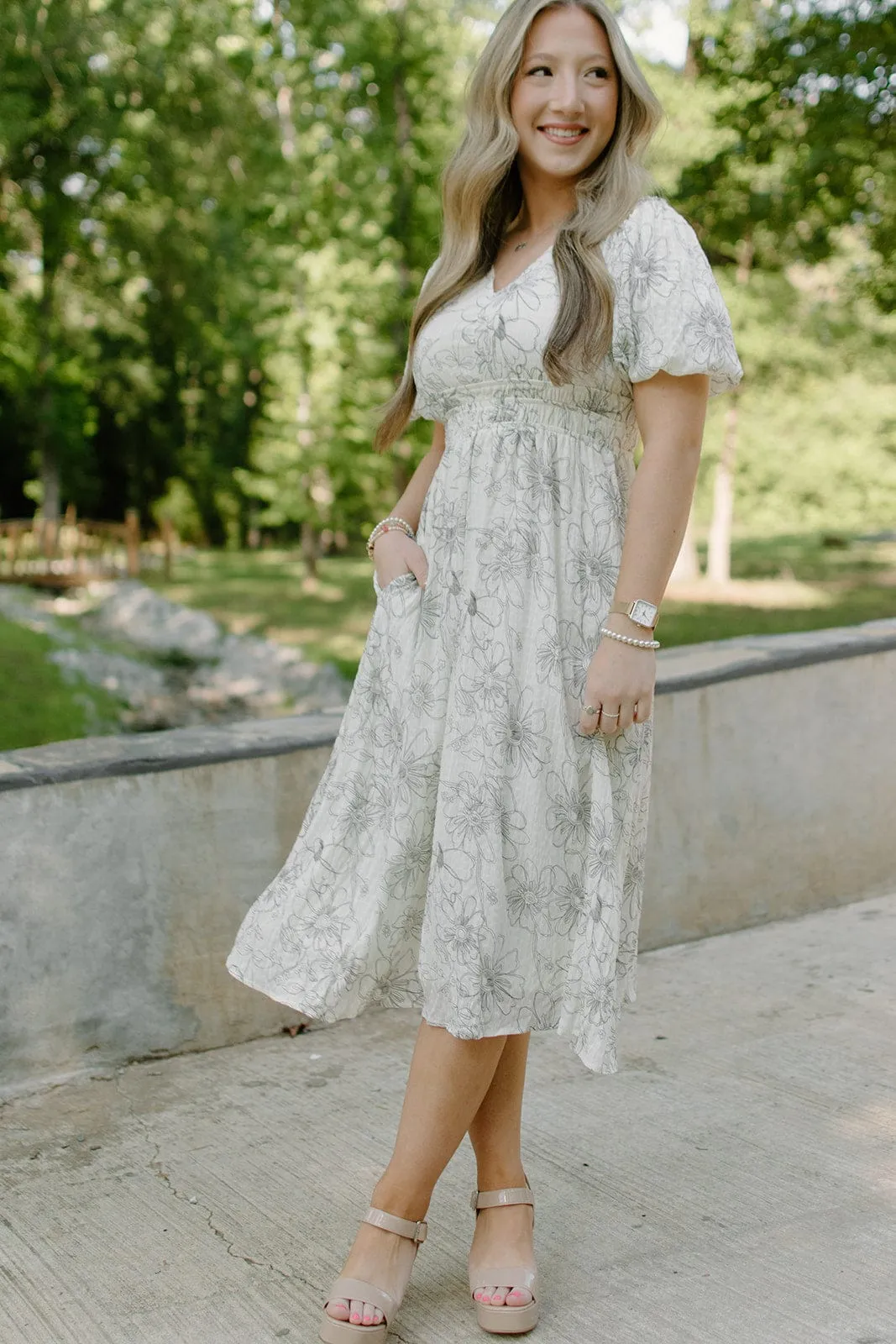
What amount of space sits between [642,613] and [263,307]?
1278cm

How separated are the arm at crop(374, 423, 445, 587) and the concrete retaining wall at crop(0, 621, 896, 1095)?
0.89 meters

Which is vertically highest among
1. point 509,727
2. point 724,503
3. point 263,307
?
point 263,307

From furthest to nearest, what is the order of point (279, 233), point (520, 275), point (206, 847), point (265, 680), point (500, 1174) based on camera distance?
point (265, 680)
point (279, 233)
point (206, 847)
point (500, 1174)
point (520, 275)

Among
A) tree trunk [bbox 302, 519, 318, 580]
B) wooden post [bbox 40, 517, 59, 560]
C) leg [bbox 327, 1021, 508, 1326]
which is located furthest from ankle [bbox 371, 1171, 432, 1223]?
tree trunk [bbox 302, 519, 318, 580]

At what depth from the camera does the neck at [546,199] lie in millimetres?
1943

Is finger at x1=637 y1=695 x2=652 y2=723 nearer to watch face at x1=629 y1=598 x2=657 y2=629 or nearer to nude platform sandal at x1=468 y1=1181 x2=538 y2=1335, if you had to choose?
watch face at x1=629 y1=598 x2=657 y2=629

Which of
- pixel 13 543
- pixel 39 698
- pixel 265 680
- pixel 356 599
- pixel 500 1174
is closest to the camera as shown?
pixel 500 1174

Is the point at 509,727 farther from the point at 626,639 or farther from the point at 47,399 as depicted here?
the point at 47,399

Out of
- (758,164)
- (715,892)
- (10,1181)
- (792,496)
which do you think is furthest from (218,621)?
(10,1181)

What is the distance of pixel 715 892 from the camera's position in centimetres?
361

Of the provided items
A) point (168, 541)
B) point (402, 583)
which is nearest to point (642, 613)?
point (402, 583)

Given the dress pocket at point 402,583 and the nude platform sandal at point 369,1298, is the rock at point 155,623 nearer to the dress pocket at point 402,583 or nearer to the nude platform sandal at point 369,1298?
the dress pocket at point 402,583

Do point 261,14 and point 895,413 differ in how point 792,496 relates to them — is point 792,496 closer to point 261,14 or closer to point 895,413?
point 895,413

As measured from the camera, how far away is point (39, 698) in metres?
11.3
